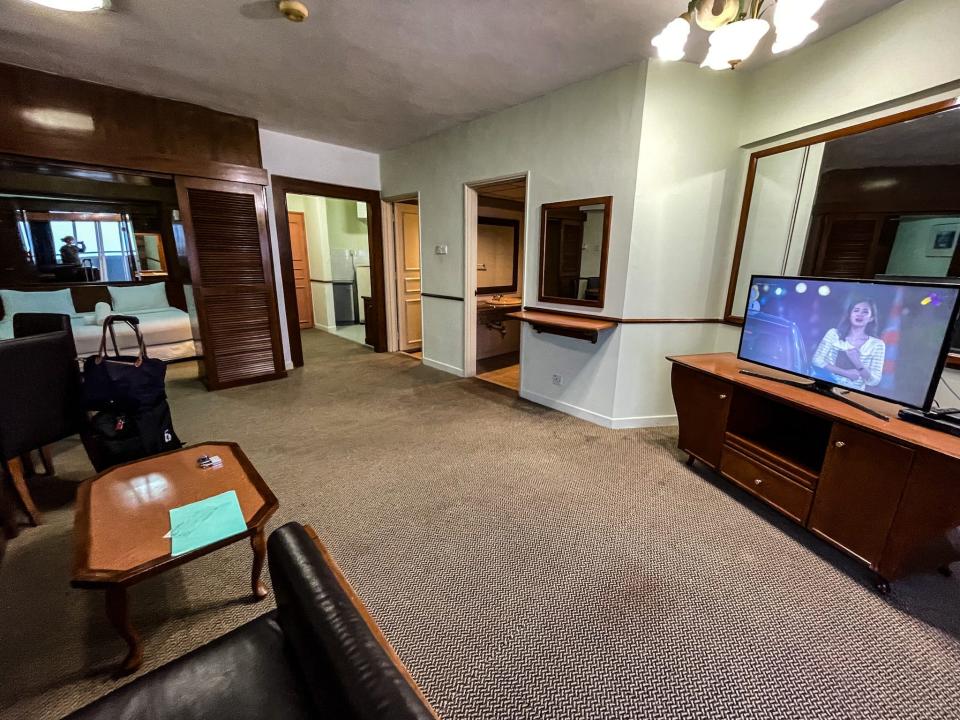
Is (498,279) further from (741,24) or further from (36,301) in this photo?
A: (36,301)

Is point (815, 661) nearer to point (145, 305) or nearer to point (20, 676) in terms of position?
point (20, 676)

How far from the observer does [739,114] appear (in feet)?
9.05

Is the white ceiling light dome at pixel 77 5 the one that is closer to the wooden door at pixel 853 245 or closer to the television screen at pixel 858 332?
the television screen at pixel 858 332

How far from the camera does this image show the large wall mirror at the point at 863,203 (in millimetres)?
1890

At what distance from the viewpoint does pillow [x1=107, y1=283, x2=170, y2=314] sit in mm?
4957

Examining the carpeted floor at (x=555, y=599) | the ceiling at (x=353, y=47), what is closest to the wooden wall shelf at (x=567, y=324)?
the carpeted floor at (x=555, y=599)

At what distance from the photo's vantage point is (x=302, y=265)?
683cm

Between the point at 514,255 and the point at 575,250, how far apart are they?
8.69ft

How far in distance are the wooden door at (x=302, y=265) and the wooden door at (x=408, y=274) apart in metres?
2.20

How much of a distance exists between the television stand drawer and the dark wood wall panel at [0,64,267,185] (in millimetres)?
4543

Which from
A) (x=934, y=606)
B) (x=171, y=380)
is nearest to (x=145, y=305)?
(x=171, y=380)

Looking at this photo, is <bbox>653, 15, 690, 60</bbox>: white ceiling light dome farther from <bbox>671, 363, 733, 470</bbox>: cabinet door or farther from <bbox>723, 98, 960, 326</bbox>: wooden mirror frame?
<bbox>671, 363, 733, 470</bbox>: cabinet door

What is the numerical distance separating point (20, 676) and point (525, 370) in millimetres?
3233

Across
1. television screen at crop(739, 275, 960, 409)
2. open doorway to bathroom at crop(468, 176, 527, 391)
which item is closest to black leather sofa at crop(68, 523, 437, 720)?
television screen at crop(739, 275, 960, 409)
